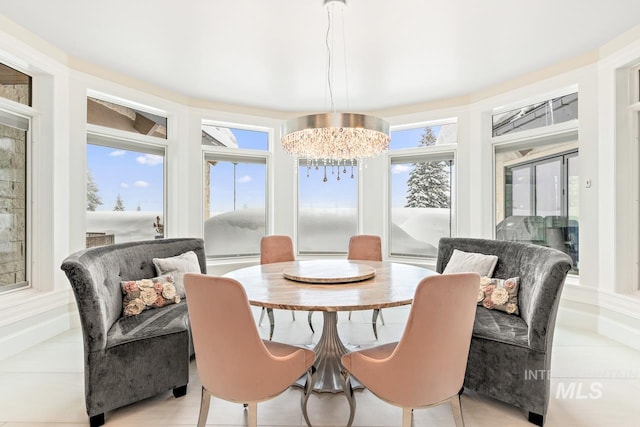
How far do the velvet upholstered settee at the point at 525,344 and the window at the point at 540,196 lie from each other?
5.32ft

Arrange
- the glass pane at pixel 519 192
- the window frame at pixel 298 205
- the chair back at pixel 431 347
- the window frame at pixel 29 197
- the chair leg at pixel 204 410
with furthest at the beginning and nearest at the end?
the window frame at pixel 298 205 < the glass pane at pixel 519 192 < the window frame at pixel 29 197 < the chair leg at pixel 204 410 < the chair back at pixel 431 347

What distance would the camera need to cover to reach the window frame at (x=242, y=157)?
4.68 meters

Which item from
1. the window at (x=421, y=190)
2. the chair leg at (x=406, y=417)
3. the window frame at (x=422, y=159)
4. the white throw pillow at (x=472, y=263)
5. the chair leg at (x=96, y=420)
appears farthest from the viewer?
the window at (x=421, y=190)

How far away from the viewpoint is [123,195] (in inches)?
158

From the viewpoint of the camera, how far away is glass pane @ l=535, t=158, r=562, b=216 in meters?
3.71

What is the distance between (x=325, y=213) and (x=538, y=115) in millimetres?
2974

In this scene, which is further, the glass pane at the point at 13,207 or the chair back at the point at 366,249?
the chair back at the point at 366,249

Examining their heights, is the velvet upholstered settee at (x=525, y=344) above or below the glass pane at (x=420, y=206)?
below

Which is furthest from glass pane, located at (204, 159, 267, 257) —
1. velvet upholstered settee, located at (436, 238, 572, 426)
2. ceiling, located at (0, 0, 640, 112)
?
velvet upholstered settee, located at (436, 238, 572, 426)

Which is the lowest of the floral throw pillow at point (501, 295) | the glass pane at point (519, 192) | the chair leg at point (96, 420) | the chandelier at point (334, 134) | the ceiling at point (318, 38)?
the chair leg at point (96, 420)

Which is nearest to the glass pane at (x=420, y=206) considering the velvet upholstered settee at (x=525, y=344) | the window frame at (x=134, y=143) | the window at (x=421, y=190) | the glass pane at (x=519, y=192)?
the window at (x=421, y=190)

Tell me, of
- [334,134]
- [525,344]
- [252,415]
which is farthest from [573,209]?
[252,415]

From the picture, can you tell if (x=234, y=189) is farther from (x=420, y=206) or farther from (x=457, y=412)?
(x=457, y=412)

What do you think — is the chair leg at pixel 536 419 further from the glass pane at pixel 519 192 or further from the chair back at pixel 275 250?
the glass pane at pixel 519 192
